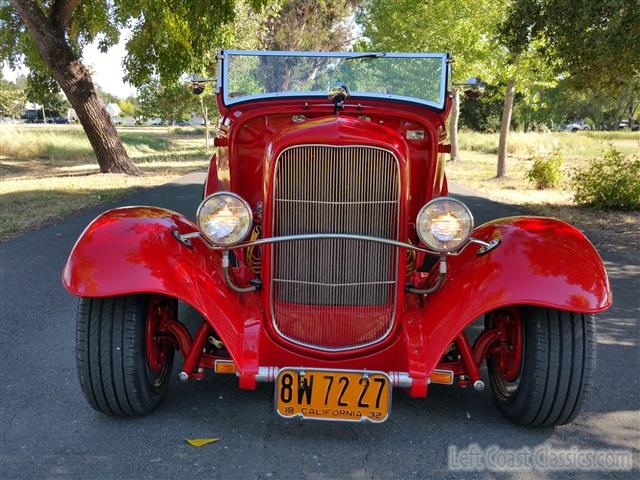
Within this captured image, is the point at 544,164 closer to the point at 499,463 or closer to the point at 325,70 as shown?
the point at 325,70

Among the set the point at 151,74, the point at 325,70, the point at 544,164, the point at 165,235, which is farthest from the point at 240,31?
the point at 165,235

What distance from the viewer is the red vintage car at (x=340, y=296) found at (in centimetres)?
267

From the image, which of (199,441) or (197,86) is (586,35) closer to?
Result: (197,86)

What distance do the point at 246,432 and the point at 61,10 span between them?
13.1m

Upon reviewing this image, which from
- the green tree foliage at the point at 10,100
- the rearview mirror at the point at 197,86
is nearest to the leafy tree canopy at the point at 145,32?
the rearview mirror at the point at 197,86

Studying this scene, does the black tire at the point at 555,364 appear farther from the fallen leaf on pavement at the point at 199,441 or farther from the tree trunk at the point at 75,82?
the tree trunk at the point at 75,82

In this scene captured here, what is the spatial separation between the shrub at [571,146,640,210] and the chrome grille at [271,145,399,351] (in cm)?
890

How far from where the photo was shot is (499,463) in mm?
2635

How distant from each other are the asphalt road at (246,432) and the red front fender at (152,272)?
18.5 inches

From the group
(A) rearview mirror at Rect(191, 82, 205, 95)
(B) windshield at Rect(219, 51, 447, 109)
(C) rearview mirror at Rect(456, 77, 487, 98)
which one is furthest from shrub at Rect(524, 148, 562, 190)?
(A) rearview mirror at Rect(191, 82, 205, 95)

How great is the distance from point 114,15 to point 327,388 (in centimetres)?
1466

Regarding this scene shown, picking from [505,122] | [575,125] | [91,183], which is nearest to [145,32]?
[91,183]

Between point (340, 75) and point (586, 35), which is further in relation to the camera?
point (586, 35)

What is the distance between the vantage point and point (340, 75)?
4152 mm
